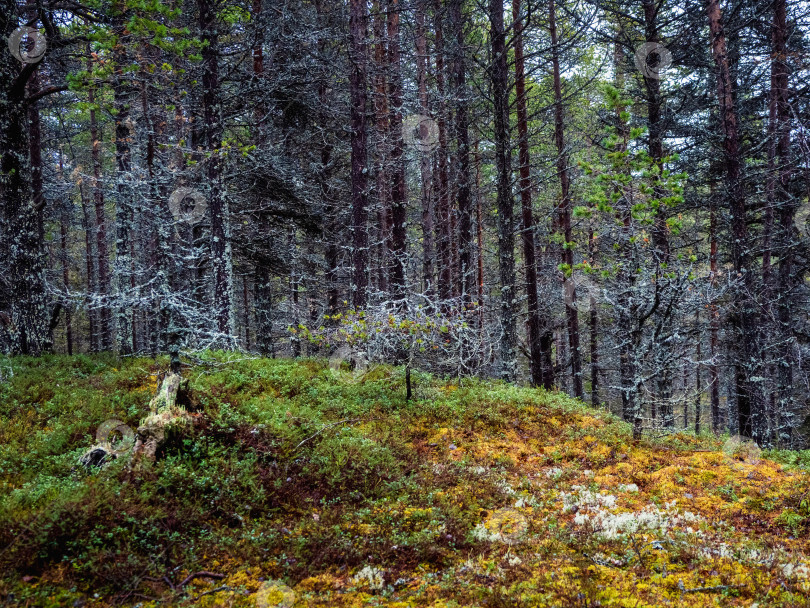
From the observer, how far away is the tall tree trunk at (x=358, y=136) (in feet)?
37.2

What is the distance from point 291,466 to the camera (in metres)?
6.04

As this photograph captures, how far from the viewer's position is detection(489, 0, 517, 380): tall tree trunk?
476 inches

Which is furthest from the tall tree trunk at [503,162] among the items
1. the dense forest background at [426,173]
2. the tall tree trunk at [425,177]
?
the tall tree trunk at [425,177]

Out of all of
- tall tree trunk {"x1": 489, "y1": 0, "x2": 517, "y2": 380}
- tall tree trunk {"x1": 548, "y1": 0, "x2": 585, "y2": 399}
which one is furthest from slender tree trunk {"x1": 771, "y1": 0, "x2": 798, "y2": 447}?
tall tree trunk {"x1": 489, "y1": 0, "x2": 517, "y2": 380}

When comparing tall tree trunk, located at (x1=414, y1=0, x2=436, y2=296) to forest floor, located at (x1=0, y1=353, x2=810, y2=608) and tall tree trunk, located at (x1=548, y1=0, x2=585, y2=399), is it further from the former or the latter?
forest floor, located at (x1=0, y1=353, x2=810, y2=608)

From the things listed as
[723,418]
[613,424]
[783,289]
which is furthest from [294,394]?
[723,418]

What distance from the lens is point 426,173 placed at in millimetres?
15773

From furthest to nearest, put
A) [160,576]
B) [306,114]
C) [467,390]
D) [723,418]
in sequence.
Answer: [723,418], [306,114], [467,390], [160,576]

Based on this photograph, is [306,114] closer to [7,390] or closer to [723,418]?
[7,390]

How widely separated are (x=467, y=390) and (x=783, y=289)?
1125 cm

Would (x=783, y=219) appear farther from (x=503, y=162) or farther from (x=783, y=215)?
(x=503, y=162)

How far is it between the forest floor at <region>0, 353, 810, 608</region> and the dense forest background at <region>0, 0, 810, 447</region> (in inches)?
57.4

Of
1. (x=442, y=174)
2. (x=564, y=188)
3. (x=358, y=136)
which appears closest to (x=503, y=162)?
(x=358, y=136)

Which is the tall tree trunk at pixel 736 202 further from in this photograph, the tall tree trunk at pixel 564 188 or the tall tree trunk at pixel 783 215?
the tall tree trunk at pixel 564 188
